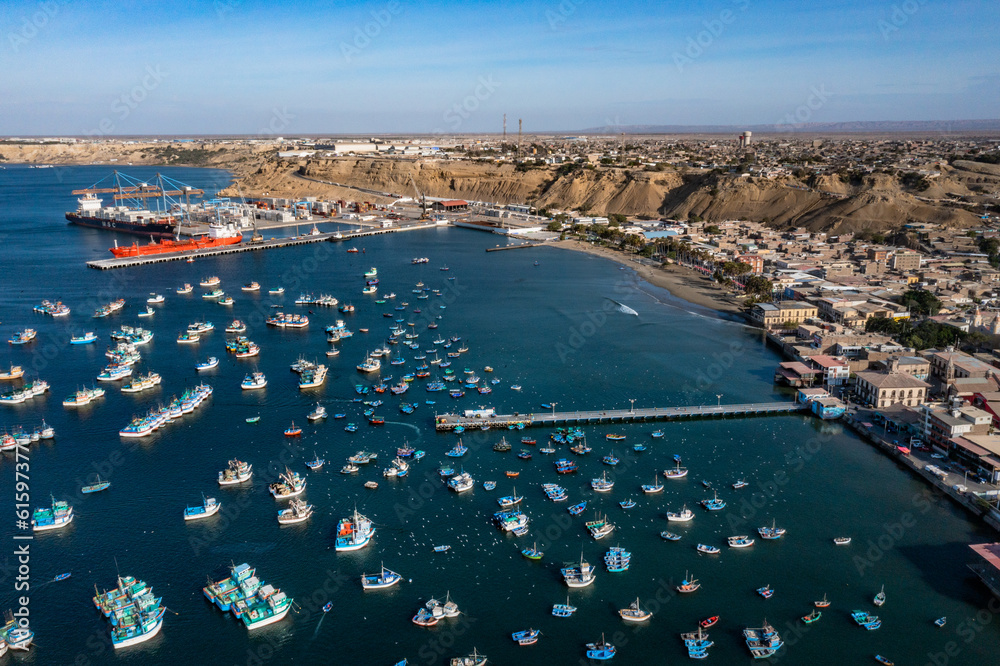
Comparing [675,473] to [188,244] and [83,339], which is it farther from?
[188,244]

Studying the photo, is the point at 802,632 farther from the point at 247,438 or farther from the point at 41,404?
the point at 41,404

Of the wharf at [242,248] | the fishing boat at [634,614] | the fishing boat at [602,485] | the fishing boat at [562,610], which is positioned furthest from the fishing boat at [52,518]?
the wharf at [242,248]

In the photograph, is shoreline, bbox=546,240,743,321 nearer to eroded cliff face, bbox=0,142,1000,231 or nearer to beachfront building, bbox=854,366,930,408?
beachfront building, bbox=854,366,930,408

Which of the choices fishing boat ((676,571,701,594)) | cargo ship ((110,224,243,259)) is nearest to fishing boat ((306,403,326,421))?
fishing boat ((676,571,701,594))

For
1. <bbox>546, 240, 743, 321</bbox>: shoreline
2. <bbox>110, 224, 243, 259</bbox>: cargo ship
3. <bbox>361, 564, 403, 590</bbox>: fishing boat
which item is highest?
<bbox>110, 224, 243, 259</bbox>: cargo ship

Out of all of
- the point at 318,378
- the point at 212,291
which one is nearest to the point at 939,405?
the point at 318,378

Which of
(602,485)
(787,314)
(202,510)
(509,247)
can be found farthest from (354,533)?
(509,247)
